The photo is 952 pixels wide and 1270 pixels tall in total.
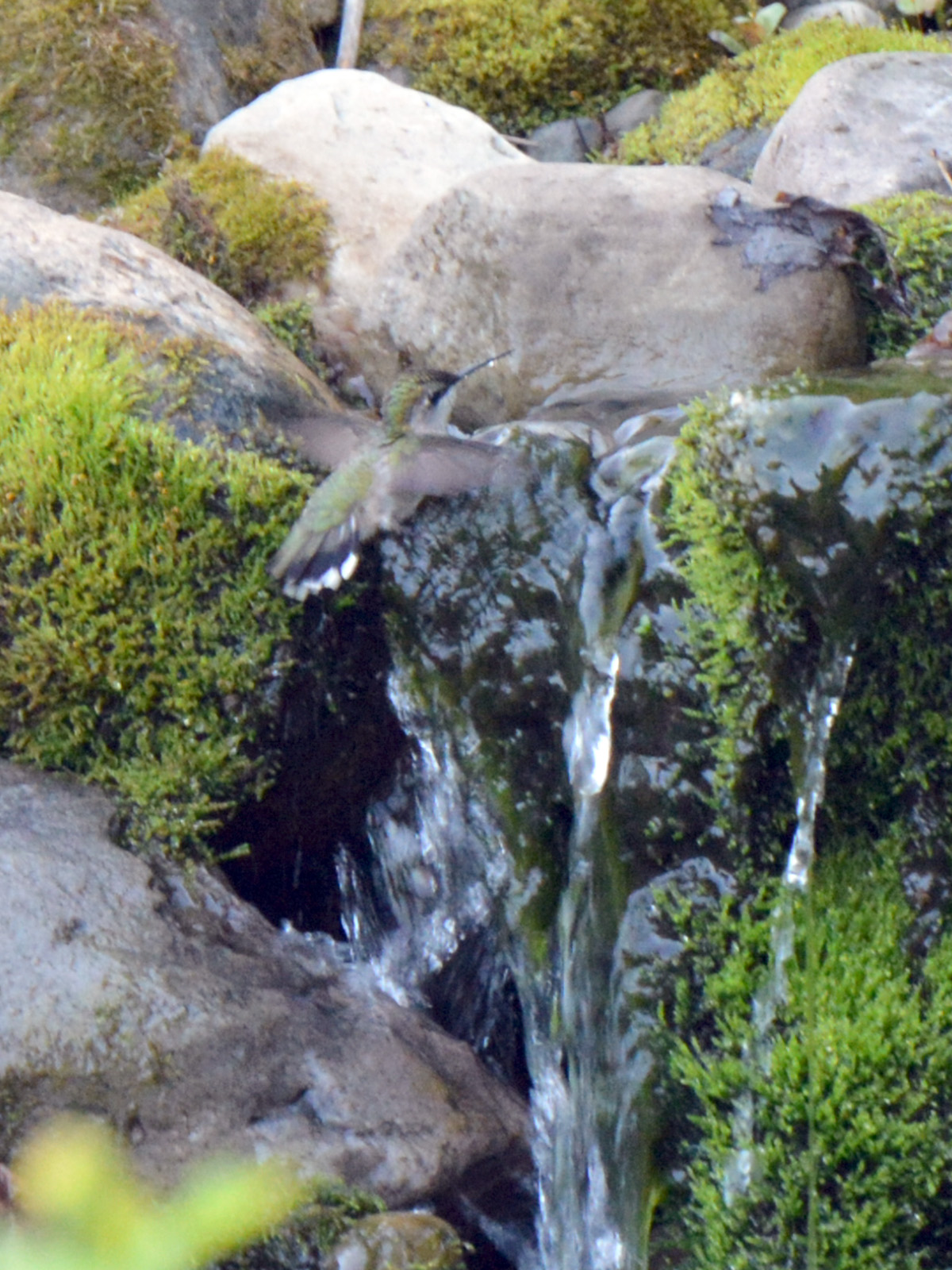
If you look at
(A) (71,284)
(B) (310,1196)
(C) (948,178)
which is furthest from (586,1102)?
(C) (948,178)

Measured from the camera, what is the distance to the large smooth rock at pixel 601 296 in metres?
4.39

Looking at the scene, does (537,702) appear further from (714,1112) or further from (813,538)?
(714,1112)

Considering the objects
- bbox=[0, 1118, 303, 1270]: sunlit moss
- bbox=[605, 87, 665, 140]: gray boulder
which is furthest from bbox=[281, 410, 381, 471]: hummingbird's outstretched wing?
bbox=[605, 87, 665, 140]: gray boulder

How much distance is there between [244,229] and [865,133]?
2794 millimetres

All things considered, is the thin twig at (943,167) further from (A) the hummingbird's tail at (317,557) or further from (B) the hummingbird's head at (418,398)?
(A) the hummingbird's tail at (317,557)

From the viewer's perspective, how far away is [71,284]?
14.3 feet

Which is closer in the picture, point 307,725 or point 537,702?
point 537,702

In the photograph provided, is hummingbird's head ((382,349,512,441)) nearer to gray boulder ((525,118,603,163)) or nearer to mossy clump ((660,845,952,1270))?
mossy clump ((660,845,952,1270))

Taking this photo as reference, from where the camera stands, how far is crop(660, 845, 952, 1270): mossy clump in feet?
9.14

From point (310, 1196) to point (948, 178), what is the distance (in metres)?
4.43

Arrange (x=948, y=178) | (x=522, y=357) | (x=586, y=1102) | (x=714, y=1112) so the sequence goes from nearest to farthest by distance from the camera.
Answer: (x=714, y=1112), (x=586, y=1102), (x=522, y=357), (x=948, y=178)

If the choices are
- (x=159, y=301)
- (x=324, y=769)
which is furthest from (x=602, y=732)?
(x=159, y=301)

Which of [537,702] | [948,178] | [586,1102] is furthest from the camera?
[948,178]

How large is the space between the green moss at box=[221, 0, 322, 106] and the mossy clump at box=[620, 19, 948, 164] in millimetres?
2088
